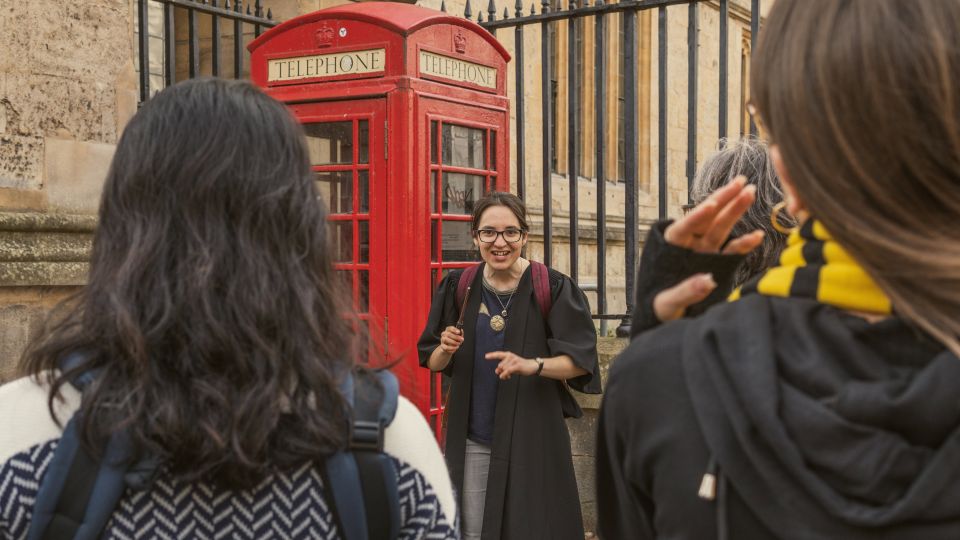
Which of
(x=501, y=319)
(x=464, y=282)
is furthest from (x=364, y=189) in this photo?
(x=501, y=319)

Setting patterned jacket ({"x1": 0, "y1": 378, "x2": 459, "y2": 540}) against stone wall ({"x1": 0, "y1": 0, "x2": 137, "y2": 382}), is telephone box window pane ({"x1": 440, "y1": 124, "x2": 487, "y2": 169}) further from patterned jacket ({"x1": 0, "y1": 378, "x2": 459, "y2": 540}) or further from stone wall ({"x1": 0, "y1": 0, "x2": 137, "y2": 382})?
patterned jacket ({"x1": 0, "y1": 378, "x2": 459, "y2": 540})

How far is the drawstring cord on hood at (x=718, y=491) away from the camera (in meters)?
1.12

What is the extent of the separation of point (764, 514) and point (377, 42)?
3.97 metres

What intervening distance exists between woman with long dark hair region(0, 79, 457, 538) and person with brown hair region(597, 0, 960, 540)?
448 millimetres

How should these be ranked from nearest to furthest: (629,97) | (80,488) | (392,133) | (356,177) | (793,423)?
(793,423) → (80,488) → (392,133) → (356,177) → (629,97)

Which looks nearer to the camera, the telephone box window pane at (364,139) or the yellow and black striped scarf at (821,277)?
the yellow and black striped scarf at (821,277)

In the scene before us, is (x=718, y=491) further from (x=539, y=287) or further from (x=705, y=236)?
(x=539, y=287)

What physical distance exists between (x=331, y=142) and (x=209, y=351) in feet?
11.9

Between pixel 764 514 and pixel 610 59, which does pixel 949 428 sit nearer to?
pixel 764 514

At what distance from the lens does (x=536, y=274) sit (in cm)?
417

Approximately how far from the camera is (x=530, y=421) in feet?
13.2

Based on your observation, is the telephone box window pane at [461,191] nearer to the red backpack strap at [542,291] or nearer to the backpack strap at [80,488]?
the red backpack strap at [542,291]

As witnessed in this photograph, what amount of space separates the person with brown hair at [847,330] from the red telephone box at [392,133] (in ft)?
11.6

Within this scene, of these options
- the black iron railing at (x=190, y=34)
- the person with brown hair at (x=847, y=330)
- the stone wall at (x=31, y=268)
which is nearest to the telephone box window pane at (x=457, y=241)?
the black iron railing at (x=190, y=34)
